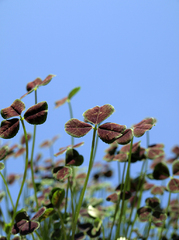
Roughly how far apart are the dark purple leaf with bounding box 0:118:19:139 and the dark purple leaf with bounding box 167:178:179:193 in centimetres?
57

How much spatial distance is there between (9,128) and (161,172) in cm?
60

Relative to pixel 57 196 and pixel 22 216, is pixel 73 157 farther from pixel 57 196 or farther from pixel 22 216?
pixel 22 216

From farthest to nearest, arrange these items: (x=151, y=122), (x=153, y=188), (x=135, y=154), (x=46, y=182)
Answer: (x=46, y=182)
(x=153, y=188)
(x=135, y=154)
(x=151, y=122)

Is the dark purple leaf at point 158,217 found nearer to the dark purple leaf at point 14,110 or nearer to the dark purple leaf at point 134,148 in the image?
the dark purple leaf at point 134,148

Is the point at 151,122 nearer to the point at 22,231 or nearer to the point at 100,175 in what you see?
the point at 22,231

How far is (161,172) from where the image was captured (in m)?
0.91

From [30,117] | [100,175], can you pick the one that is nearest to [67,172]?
[30,117]

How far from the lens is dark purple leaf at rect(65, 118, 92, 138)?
616mm

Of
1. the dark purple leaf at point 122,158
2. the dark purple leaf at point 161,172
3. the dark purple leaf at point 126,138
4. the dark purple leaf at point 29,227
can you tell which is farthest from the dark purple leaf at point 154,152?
the dark purple leaf at point 29,227

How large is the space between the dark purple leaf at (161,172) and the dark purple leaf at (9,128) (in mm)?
568

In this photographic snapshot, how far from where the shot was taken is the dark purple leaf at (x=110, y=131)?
57 centimetres

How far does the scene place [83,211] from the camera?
103cm

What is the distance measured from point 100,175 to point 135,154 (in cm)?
94

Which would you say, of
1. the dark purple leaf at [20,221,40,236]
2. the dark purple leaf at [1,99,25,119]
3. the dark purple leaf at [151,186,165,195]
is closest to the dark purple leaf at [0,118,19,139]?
the dark purple leaf at [1,99,25,119]
